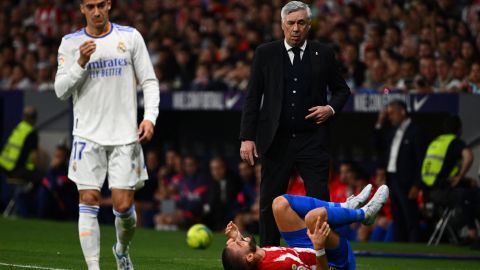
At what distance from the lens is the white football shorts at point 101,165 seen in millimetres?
8570

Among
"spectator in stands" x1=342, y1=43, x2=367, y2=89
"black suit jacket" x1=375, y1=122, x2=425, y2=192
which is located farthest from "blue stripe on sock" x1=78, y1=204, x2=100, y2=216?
"spectator in stands" x1=342, y1=43, x2=367, y2=89

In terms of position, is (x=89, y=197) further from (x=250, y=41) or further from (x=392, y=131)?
(x=250, y=41)

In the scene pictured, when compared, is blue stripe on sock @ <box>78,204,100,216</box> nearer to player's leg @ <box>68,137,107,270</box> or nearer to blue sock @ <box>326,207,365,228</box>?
player's leg @ <box>68,137,107,270</box>

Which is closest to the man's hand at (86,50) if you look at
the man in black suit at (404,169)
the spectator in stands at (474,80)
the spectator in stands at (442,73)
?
the man in black suit at (404,169)

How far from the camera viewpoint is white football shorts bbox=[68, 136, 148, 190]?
8570 mm

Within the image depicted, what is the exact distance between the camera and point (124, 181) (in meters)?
8.60

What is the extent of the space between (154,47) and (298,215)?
12198mm

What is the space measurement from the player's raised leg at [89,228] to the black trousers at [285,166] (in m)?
1.57

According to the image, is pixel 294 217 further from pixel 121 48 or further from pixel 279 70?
pixel 121 48

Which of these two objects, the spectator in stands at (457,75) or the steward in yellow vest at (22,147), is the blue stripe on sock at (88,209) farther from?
the steward in yellow vest at (22,147)

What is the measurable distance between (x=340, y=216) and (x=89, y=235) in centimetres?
188

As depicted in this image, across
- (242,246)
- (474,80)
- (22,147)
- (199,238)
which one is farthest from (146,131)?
(22,147)

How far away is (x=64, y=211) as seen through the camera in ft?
63.1

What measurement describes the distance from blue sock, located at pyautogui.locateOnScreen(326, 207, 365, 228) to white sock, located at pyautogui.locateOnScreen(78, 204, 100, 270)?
1766 mm
